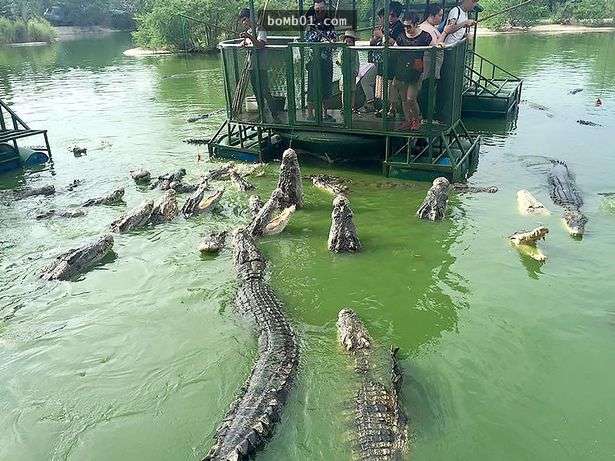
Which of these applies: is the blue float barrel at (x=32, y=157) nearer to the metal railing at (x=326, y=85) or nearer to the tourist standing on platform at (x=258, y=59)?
the metal railing at (x=326, y=85)

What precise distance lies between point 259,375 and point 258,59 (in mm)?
8213

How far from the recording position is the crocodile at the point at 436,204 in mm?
9234

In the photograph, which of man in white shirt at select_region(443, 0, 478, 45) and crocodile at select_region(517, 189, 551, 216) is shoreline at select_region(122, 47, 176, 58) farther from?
crocodile at select_region(517, 189, 551, 216)

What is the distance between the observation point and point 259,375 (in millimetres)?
5102

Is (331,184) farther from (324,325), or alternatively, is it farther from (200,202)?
(324,325)

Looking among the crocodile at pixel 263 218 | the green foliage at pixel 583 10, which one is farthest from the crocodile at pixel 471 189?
the green foliage at pixel 583 10

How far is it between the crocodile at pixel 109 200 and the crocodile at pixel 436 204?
19.7 feet

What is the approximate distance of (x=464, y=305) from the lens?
6789mm

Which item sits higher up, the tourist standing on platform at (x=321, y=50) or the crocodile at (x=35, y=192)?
the tourist standing on platform at (x=321, y=50)

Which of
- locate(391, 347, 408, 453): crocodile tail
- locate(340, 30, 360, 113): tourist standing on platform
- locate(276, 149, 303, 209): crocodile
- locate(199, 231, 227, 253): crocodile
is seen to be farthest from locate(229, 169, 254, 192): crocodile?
locate(391, 347, 408, 453): crocodile tail

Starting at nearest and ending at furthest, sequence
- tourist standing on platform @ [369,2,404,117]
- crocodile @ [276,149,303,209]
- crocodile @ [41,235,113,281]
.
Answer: crocodile @ [41,235,113,281] → crocodile @ [276,149,303,209] → tourist standing on platform @ [369,2,404,117]

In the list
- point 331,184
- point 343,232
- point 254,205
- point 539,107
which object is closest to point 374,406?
point 343,232

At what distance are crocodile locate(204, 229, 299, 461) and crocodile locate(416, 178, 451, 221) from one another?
3454mm

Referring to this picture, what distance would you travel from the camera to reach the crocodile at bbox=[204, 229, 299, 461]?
427cm
